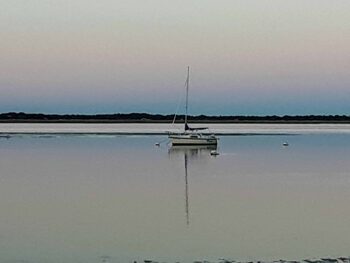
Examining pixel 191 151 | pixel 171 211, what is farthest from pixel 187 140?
pixel 171 211

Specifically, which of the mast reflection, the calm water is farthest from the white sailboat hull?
the calm water

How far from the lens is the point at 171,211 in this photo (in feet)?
56.7

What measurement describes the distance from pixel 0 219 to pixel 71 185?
286 inches

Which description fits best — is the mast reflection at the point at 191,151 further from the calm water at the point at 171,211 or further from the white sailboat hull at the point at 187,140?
the calm water at the point at 171,211

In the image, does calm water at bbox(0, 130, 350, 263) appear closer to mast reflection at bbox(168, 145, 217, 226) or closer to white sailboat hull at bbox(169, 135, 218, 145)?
mast reflection at bbox(168, 145, 217, 226)

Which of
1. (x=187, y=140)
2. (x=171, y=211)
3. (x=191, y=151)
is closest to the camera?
(x=171, y=211)

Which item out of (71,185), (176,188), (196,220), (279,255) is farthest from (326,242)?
(71,185)

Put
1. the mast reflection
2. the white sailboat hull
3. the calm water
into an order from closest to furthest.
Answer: the calm water → the mast reflection → the white sailboat hull

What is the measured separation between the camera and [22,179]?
24.9m

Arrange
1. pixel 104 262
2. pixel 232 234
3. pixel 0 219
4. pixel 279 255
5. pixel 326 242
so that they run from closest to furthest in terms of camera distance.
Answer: pixel 104 262 → pixel 279 255 → pixel 326 242 → pixel 232 234 → pixel 0 219

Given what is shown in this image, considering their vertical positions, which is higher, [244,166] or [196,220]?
[244,166]

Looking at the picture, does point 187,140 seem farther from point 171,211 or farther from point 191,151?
point 171,211

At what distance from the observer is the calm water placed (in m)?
12.4

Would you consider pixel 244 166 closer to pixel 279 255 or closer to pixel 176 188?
pixel 176 188
